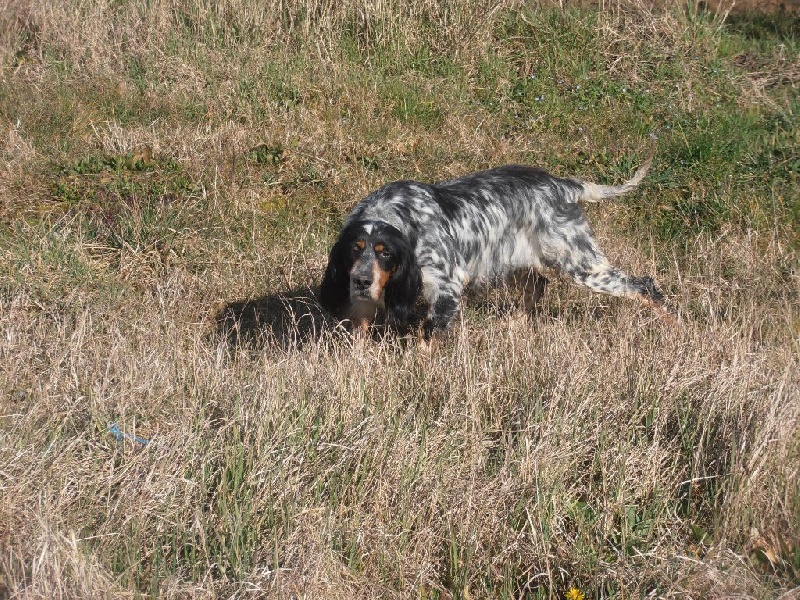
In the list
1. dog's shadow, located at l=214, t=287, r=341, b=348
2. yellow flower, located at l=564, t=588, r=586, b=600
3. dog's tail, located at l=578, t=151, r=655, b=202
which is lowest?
dog's shadow, located at l=214, t=287, r=341, b=348

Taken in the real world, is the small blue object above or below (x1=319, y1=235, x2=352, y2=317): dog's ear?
below

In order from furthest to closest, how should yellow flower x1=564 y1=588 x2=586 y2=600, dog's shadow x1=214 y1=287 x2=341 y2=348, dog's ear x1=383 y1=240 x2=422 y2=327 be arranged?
dog's shadow x1=214 y1=287 x2=341 y2=348 → dog's ear x1=383 y1=240 x2=422 y2=327 → yellow flower x1=564 y1=588 x2=586 y2=600

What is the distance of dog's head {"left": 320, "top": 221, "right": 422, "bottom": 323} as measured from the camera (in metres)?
5.43

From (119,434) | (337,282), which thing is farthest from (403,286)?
(119,434)

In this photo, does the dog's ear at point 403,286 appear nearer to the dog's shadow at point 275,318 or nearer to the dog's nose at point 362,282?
the dog's nose at point 362,282

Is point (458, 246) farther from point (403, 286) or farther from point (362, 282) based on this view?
point (362, 282)

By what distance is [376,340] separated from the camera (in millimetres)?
5965

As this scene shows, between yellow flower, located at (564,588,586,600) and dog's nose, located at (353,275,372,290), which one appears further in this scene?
dog's nose, located at (353,275,372,290)

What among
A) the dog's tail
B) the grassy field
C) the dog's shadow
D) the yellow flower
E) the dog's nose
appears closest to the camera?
the yellow flower

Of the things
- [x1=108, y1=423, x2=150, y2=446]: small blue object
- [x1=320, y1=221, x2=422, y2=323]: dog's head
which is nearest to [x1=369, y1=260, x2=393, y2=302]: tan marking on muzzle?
[x1=320, y1=221, x2=422, y2=323]: dog's head

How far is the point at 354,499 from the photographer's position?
3969mm

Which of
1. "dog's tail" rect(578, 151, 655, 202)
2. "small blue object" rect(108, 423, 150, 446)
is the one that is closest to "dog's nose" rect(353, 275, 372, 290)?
"small blue object" rect(108, 423, 150, 446)

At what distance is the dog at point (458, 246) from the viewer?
18.1 feet

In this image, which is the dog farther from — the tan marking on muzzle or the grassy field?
the grassy field
